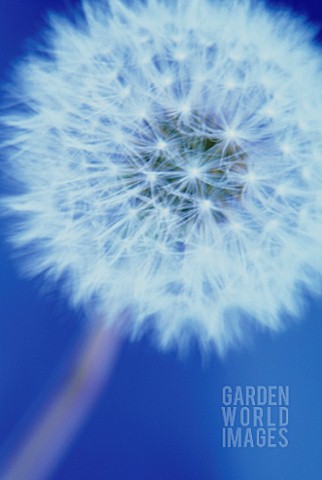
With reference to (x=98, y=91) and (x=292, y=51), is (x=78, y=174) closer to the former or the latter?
(x=98, y=91)

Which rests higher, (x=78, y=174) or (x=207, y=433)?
(x=78, y=174)

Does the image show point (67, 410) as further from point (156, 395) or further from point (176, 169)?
point (176, 169)

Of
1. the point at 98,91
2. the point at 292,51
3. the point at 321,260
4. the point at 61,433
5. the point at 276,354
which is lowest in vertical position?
the point at 61,433

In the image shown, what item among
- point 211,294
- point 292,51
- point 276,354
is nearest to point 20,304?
point 211,294

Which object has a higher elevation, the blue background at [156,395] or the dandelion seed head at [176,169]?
the dandelion seed head at [176,169]

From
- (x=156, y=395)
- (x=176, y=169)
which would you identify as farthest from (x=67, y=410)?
(x=176, y=169)

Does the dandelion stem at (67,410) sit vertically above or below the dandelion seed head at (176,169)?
below
